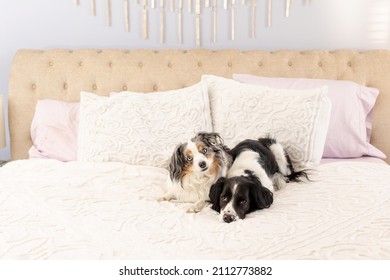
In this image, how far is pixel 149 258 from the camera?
1.33 m

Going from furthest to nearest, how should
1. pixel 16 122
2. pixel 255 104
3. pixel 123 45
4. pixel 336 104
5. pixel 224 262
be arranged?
pixel 123 45, pixel 16 122, pixel 336 104, pixel 255 104, pixel 224 262

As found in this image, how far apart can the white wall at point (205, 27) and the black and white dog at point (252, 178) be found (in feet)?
3.54

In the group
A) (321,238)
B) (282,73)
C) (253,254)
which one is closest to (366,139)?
(282,73)

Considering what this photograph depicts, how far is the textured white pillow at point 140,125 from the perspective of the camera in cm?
231

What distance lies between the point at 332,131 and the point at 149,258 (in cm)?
153

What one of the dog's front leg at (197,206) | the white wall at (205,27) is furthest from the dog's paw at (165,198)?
the white wall at (205,27)

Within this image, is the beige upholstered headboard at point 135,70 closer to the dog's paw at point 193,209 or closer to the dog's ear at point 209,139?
the dog's ear at point 209,139

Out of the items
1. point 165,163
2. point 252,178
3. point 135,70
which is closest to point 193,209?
Answer: point 252,178

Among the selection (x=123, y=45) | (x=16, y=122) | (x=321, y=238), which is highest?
(x=123, y=45)

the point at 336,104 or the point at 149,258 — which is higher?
the point at 336,104

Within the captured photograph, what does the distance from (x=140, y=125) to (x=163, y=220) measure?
0.80 meters

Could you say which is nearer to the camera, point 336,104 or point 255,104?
point 255,104

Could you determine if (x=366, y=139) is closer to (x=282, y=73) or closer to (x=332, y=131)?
(x=332, y=131)

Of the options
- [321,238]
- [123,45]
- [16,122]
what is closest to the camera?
[321,238]
